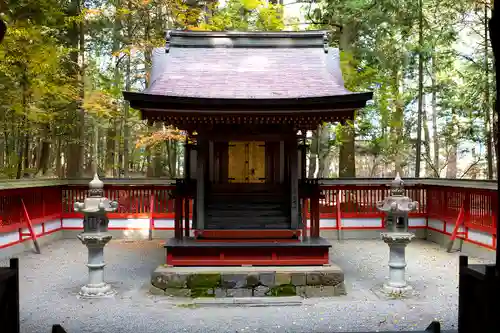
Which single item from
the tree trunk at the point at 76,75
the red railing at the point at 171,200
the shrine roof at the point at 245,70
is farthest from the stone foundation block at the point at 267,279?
the tree trunk at the point at 76,75

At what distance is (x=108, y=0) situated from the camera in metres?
18.5

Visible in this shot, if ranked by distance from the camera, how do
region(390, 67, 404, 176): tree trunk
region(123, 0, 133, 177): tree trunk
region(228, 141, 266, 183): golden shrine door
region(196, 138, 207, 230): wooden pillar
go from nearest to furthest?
region(196, 138, 207, 230): wooden pillar, region(228, 141, 266, 183): golden shrine door, region(390, 67, 404, 176): tree trunk, region(123, 0, 133, 177): tree trunk

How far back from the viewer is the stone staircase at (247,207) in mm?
9227

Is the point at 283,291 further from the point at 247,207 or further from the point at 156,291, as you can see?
the point at 156,291

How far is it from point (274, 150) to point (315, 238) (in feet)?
6.81

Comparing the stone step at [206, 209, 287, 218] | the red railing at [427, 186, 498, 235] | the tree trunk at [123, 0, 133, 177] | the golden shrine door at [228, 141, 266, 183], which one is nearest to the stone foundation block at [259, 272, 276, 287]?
the stone step at [206, 209, 287, 218]

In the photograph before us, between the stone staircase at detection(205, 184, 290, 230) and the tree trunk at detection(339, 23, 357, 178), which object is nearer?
the stone staircase at detection(205, 184, 290, 230)

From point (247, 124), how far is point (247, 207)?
1.76 metres

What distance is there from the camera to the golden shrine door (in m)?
9.52

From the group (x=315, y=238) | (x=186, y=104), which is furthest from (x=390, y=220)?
(x=186, y=104)

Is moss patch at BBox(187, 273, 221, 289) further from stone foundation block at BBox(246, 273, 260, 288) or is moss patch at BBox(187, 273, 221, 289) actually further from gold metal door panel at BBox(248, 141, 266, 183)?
gold metal door panel at BBox(248, 141, 266, 183)

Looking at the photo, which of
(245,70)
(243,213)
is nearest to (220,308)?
(243,213)

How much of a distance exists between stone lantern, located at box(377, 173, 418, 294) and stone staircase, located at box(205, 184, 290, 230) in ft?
6.86

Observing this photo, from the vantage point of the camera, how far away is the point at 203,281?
804cm
